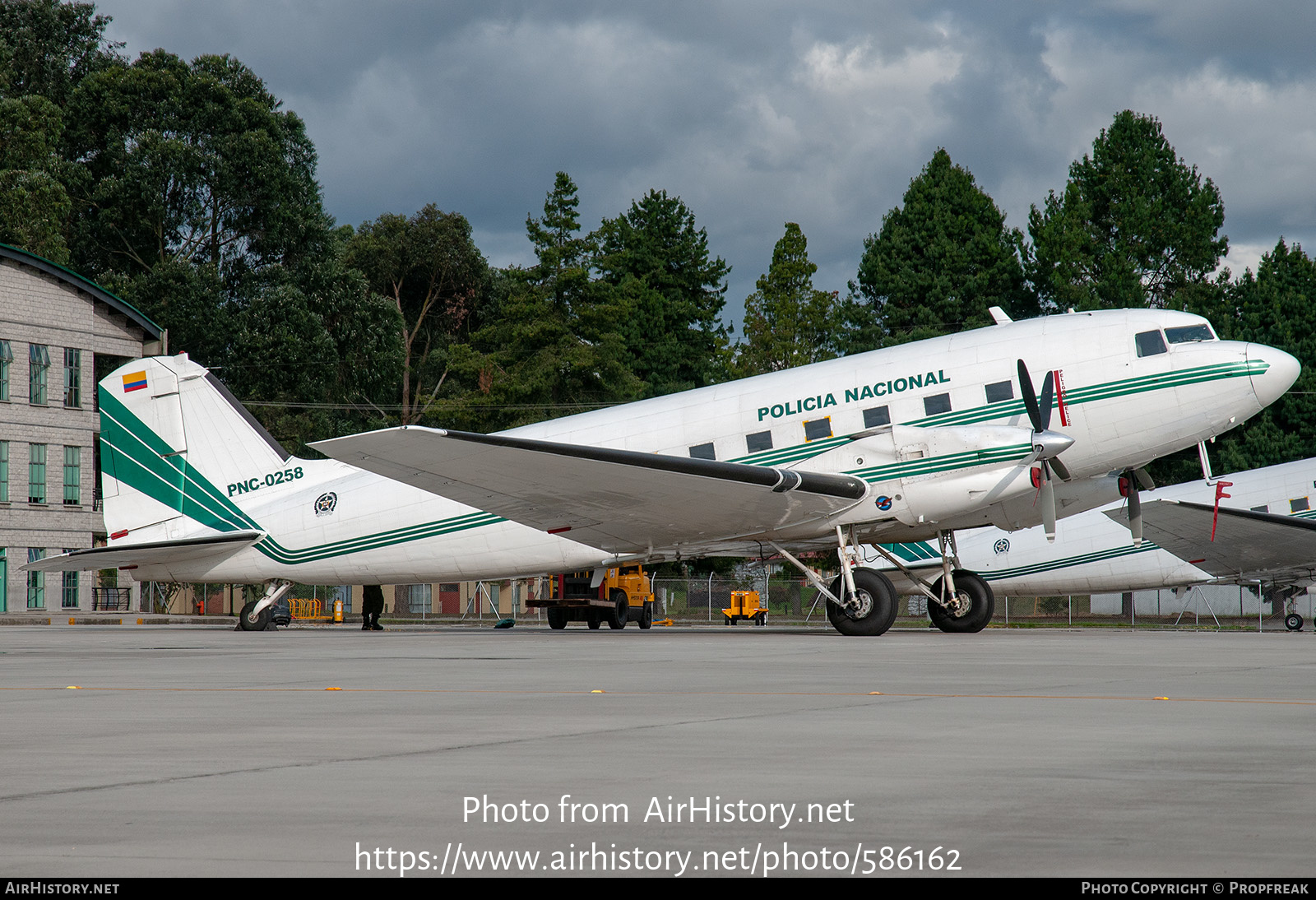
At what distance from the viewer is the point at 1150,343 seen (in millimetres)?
24031

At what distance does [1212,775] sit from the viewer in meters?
6.56

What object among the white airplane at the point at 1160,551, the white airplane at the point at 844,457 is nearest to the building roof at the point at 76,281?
the white airplane at the point at 844,457

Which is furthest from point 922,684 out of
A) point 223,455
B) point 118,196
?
point 118,196

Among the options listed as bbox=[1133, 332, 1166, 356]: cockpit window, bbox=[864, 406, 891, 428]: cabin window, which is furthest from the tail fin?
bbox=[1133, 332, 1166, 356]: cockpit window

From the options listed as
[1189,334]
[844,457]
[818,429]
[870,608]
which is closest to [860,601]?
[870,608]

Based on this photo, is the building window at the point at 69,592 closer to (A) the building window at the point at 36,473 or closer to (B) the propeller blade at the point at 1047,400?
(A) the building window at the point at 36,473

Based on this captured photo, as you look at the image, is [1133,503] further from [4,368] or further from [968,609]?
[4,368]

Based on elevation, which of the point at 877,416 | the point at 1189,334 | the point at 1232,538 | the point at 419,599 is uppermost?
the point at 1189,334

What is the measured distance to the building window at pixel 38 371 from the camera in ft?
193

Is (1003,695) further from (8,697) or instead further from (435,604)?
(435,604)

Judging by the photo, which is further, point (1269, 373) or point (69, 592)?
point (69, 592)

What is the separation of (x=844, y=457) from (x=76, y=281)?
4817 cm

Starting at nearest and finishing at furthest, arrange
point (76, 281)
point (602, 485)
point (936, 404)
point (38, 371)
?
point (602, 485)
point (936, 404)
point (38, 371)
point (76, 281)
